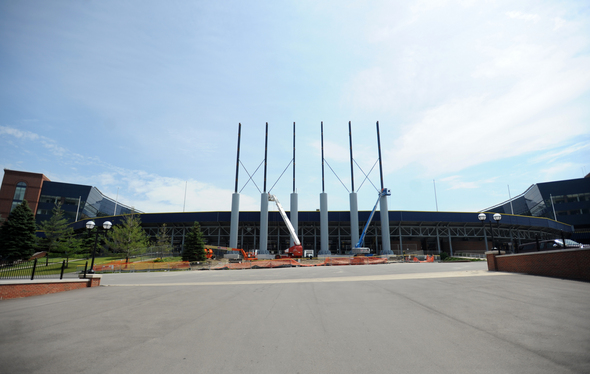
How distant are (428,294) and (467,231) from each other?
6240 centimetres

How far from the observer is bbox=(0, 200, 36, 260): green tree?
132 ft

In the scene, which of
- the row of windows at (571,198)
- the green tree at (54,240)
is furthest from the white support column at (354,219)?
the row of windows at (571,198)

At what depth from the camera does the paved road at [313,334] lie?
4.62 m

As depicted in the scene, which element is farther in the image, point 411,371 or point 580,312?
point 580,312

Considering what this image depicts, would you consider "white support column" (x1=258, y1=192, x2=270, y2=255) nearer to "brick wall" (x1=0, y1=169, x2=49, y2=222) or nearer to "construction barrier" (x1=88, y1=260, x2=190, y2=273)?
"construction barrier" (x1=88, y1=260, x2=190, y2=273)

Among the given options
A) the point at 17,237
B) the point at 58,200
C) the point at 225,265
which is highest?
the point at 58,200

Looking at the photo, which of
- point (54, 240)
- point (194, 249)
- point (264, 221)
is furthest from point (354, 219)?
point (54, 240)

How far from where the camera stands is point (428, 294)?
1020 cm

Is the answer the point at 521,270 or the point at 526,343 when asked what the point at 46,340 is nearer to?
the point at 526,343

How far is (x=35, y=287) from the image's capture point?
42.4 ft

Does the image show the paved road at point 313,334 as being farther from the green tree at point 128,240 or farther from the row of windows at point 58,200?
the row of windows at point 58,200

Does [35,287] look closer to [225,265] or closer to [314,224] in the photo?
[225,265]

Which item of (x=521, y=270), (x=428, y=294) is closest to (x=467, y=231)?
(x=521, y=270)

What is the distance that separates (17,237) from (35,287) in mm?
39997
